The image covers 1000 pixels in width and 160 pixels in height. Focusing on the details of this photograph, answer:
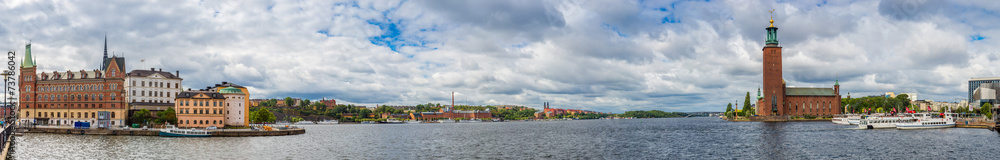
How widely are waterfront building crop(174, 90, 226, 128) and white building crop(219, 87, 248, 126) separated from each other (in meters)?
3.77

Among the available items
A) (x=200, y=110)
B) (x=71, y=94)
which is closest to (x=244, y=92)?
(x=200, y=110)

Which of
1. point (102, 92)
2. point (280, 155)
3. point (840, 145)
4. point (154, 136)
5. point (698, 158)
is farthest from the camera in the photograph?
point (102, 92)

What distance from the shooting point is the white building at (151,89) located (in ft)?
458

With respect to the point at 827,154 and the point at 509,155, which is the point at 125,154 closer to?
the point at 509,155

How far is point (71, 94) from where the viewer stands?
139625mm

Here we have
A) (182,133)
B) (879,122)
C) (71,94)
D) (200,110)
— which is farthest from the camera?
(71,94)

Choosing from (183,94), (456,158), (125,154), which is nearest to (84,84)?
Answer: (183,94)

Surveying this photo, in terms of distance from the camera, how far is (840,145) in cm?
7644

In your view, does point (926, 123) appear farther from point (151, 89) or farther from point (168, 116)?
point (151, 89)

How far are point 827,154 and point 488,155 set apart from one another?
32901 millimetres

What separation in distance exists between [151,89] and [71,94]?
14758mm

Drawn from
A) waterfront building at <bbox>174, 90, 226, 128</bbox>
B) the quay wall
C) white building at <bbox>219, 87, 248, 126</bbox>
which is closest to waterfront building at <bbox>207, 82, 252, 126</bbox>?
white building at <bbox>219, 87, 248, 126</bbox>

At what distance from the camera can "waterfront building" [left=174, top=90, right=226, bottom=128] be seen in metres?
119

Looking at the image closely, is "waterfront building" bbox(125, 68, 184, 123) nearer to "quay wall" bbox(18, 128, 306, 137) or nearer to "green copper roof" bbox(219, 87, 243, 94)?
"quay wall" bbox(18, 128, 306, 137)
